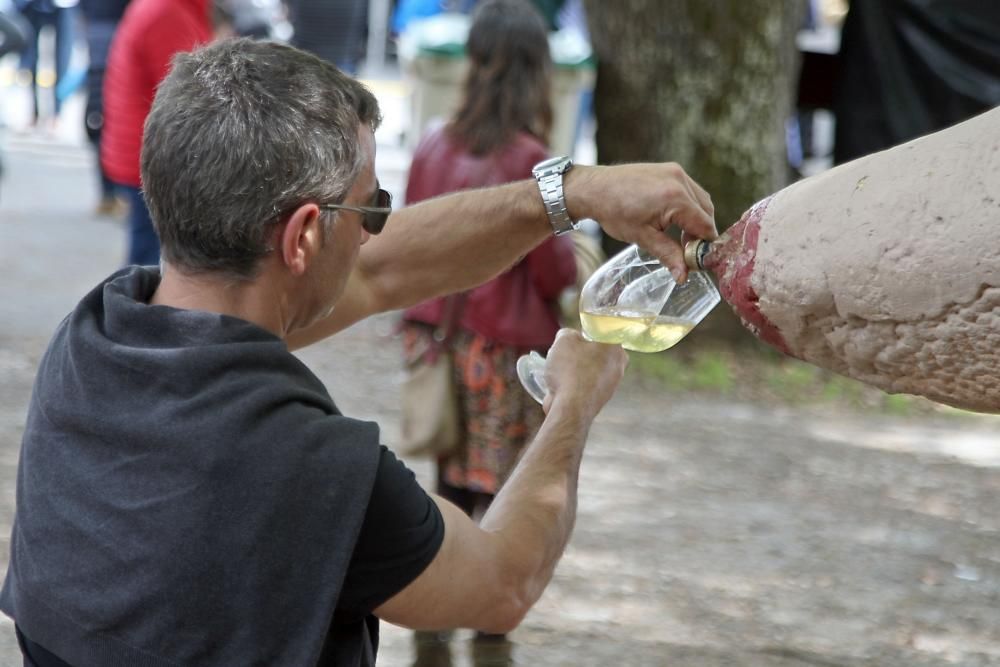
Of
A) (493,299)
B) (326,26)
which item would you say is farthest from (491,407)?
(326,26)

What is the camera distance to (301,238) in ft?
6.26

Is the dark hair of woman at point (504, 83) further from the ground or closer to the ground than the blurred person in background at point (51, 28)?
further from the ground

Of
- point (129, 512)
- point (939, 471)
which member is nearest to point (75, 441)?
point (129, 512)

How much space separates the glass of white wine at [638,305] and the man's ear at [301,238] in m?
0.59

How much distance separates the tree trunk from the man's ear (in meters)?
5.15

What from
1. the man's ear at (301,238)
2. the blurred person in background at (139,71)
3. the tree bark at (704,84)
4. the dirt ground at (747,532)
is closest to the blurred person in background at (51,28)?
the dirt ground at (747,532)

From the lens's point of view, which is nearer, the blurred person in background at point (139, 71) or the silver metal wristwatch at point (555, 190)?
the silver metal wristwatch at point (555, 190)

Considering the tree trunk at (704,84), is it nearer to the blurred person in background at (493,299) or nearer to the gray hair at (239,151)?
the blurred person in background at (493,299)

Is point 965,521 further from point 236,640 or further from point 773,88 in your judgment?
point 236,640

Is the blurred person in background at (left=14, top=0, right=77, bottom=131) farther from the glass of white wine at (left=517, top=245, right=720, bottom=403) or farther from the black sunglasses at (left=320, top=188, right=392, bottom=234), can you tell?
the black sunglasses at (left=320, top=188, right=392, bottom=234)

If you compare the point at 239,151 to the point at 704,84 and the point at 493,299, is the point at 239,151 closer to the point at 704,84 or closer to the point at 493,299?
the point at 493,299

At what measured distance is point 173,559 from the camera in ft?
5.71

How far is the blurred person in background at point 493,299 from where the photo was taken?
4098 mm

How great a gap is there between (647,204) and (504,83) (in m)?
1.98
